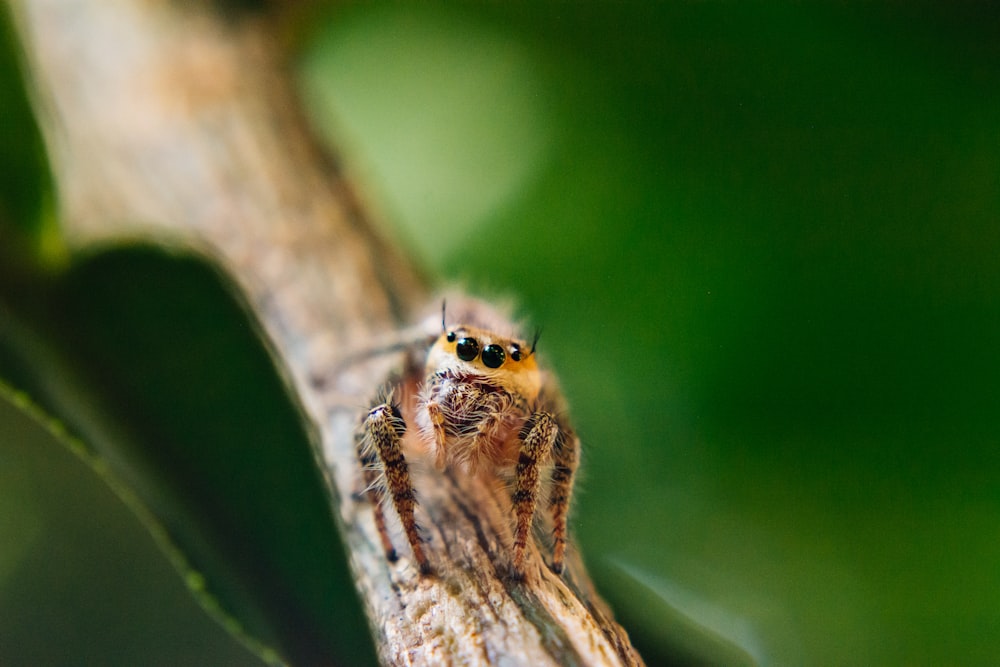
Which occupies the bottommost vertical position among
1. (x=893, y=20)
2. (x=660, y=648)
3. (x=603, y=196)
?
(x=660, y=648)

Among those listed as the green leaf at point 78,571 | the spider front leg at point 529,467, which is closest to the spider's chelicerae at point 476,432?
the spider front leg at point 529,467

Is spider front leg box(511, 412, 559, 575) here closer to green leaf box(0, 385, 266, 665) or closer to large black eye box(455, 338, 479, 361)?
large black eye box(455, 338, 479, 361)

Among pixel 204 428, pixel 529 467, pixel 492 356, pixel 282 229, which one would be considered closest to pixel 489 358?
pixel 492 356

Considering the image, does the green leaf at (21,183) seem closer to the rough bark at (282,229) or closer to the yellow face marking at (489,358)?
the rough bark at (282,229)

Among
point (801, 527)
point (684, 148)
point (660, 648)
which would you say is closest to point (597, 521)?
point (660, 648)

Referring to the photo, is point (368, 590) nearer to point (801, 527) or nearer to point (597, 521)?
point (597, 521)

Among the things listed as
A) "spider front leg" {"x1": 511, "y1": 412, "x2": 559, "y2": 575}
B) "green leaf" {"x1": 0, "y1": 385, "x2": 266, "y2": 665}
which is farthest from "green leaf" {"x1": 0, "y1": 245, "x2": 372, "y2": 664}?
"spider front leg" {"x1": 511, "y1": 412, "x2": 559, "y2": 575}
